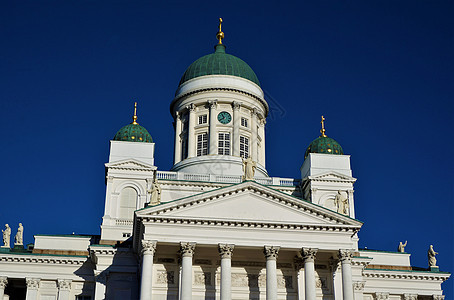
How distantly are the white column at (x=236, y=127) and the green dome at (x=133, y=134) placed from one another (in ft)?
22.4

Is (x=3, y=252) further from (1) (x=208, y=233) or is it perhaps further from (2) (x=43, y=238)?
(1) (x=208, y=233)

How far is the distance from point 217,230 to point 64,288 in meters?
12.7

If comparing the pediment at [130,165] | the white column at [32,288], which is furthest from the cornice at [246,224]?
the white column at [32,288]

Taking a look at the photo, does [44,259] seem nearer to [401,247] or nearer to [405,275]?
[405,275]

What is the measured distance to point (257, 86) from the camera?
56.8 m

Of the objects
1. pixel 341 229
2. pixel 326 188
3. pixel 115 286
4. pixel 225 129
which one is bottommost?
pixel 115 286

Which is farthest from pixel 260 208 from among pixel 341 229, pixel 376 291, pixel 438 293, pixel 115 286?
pixel 438 293

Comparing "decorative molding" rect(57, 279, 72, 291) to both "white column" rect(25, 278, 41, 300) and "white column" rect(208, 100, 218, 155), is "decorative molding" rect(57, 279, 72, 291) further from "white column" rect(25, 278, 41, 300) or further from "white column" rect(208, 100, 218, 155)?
"white column" rect(208, 100, 218, 155)

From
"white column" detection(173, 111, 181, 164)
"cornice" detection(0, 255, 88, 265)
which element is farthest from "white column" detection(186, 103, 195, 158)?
"cornice" detection(0, 255, 88, 265)

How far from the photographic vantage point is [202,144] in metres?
53.1

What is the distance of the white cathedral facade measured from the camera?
124 ft

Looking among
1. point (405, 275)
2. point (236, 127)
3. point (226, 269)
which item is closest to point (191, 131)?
point (236, 127)

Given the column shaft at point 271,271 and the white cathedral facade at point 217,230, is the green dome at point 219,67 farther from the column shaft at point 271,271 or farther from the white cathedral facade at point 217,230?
the column shaft at point 271,271

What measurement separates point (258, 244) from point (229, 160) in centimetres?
1411
